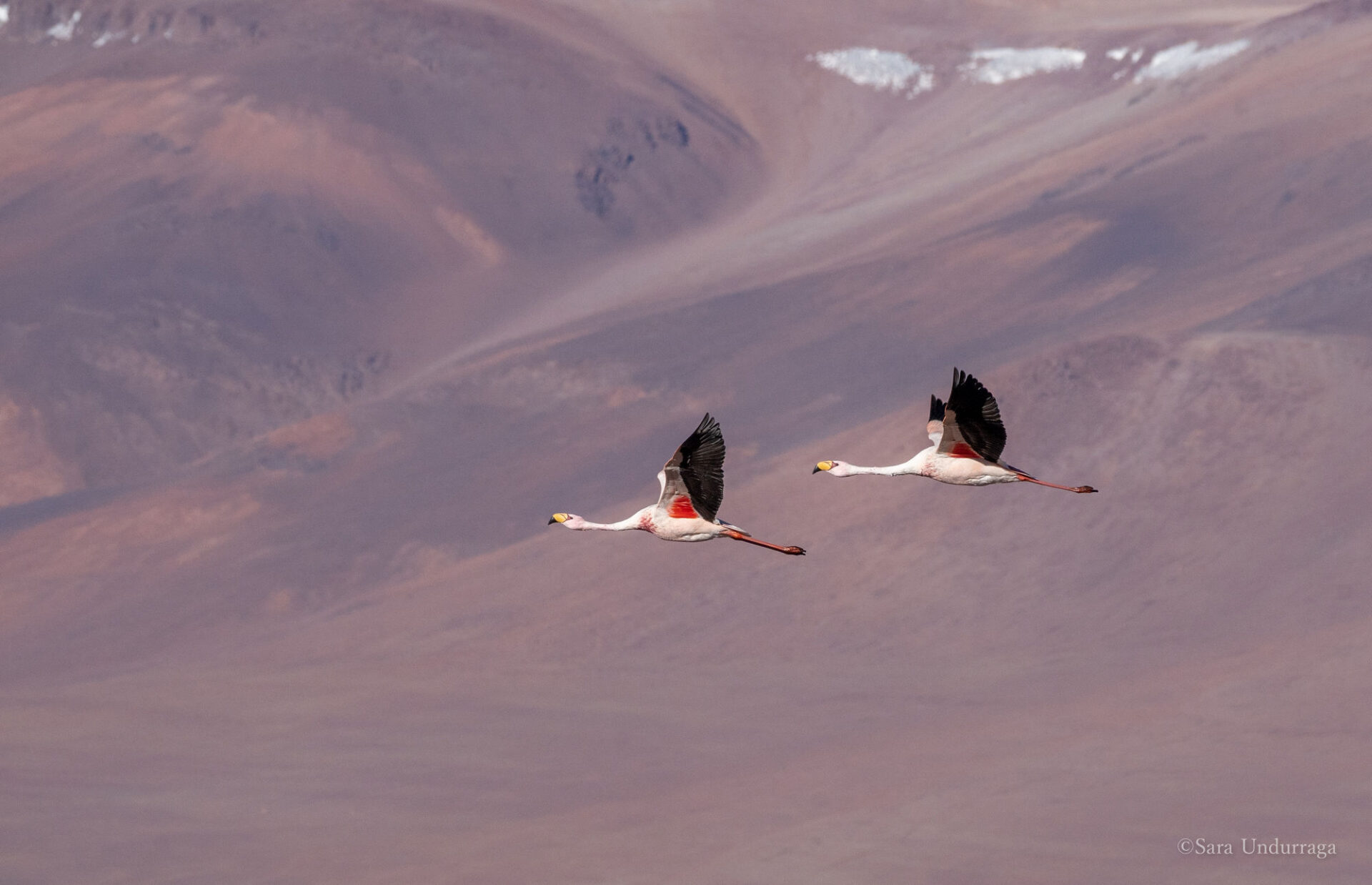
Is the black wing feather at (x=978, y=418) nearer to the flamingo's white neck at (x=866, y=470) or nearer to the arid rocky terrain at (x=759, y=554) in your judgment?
the flamingo's white neck at (x=866, y=470)

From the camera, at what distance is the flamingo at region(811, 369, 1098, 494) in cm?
3594

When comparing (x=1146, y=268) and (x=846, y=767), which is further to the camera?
(x=1146, y=268)

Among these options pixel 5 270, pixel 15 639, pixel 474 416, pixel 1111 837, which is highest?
pixel 5 270

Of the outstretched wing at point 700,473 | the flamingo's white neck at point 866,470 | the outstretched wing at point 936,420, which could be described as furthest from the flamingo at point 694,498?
the outstretched wing at point 936,420

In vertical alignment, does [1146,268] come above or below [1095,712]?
above

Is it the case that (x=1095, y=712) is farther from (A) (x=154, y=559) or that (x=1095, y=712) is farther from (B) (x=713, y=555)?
(A) (x=154, y=559)

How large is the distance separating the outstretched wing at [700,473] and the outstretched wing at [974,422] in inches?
167

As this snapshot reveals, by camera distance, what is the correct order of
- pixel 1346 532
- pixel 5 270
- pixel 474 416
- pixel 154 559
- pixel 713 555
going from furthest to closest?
1. pixel 5 270
2. pixel 474 416
3. pixel 154 559
4. pixel 713 555
5. pixel 1346 532

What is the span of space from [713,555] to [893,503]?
1368cm

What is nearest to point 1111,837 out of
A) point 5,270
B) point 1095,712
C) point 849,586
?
point 1095,712

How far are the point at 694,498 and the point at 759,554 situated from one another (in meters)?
112

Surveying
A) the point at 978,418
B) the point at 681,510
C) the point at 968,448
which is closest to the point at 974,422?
the point at 978,418

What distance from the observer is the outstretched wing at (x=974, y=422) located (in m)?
35.9

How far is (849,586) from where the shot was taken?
14700cm
